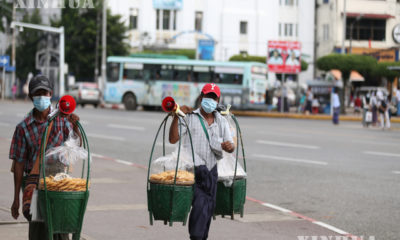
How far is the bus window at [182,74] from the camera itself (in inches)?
1745

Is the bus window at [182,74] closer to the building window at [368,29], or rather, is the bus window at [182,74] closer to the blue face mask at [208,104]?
the building window at [368,29]

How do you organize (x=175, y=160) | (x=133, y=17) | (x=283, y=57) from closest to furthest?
(x=175, y=160)
(x=283, y=57)
(x=133, y=17)

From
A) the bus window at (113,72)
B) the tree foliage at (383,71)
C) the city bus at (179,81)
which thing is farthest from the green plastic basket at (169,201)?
the tree foliage at (383,71)

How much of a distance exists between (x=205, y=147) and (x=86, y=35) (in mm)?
59757

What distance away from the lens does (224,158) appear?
6.98 m

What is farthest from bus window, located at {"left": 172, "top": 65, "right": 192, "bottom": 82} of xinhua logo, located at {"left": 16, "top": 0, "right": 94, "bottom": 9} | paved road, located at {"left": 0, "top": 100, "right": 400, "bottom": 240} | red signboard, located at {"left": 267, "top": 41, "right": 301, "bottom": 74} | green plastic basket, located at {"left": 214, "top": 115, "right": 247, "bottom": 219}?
green plastic basket, located at {"left": 214, "top": 115, "right": 247, "bottom": 219}

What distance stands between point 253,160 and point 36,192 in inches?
479

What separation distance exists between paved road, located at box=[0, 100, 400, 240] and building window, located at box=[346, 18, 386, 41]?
4090cm

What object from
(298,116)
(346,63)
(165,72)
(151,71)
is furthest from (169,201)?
(346,63)

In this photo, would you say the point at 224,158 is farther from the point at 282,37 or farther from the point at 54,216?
the point at 282,37

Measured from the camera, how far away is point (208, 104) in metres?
6.66

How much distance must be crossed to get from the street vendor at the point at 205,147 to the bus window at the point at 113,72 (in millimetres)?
39080

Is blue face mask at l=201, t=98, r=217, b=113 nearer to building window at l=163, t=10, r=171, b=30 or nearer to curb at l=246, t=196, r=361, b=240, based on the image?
curb at l=246, t=196, r=361, b=240

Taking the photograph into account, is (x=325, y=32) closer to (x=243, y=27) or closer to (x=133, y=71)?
(x=243, y=27)
